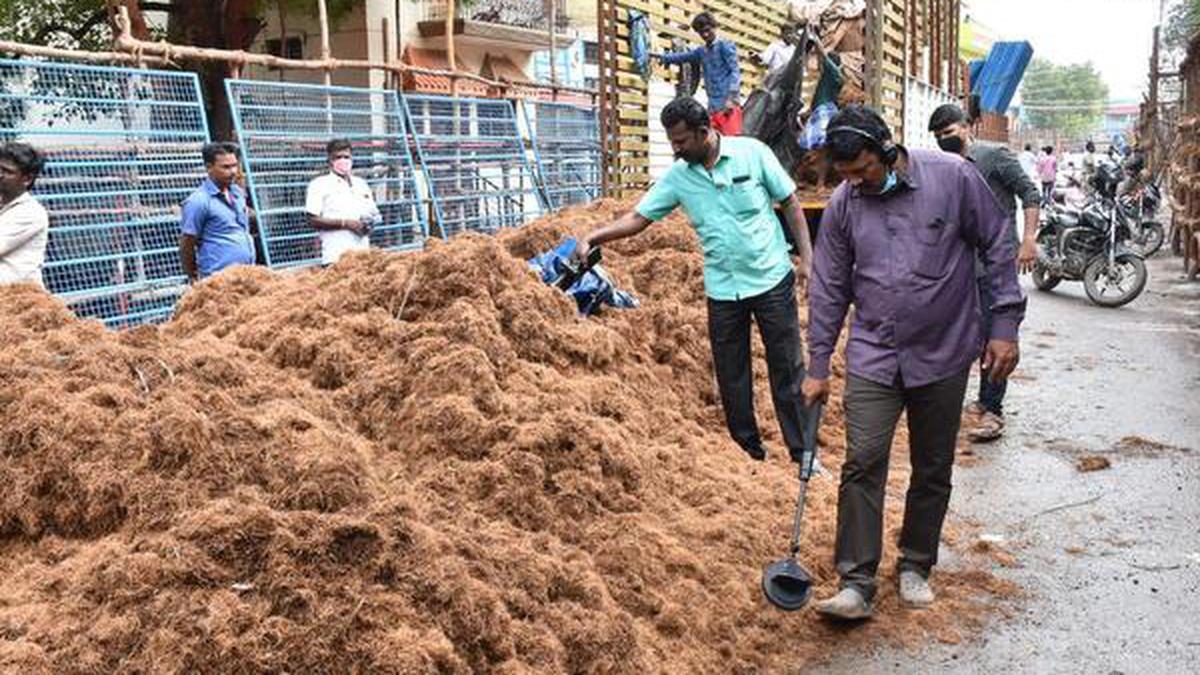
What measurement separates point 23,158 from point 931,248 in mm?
4172

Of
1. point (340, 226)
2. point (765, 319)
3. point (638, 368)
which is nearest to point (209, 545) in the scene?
point (765, 319)

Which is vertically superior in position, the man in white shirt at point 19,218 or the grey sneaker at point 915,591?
the man in white shirt at point 19,218

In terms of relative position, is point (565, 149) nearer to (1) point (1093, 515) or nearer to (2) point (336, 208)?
(2) point (336, 208)

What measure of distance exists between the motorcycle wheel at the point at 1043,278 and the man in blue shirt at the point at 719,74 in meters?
5.03

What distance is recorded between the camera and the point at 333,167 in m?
7.84

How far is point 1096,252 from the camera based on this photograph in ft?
40.4

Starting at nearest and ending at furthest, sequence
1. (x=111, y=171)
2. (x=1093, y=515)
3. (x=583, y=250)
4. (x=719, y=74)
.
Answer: (x=1093, y=515)
(x=583, y=250)
(x=111, y=171)
(x=719, y=74)

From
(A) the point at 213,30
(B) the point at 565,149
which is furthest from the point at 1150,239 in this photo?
(A) the point at 213,30

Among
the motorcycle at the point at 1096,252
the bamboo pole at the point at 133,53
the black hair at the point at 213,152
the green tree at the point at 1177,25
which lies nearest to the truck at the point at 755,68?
the motorcycle at the point at 1096,252

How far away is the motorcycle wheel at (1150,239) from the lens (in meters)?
17.2

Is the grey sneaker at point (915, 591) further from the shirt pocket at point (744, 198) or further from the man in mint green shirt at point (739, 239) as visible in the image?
the shirt pocket at point (744, 198)

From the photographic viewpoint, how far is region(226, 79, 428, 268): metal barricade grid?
8078 mm

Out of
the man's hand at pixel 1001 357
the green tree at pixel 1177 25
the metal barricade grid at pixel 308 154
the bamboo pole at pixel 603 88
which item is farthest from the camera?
the green tree at pixel 1177 25

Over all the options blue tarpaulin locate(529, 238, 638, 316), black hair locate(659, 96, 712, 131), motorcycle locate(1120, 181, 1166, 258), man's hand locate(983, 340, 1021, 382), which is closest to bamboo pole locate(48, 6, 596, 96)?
blue tarpaulin locate(529, 238, 638, 316)
